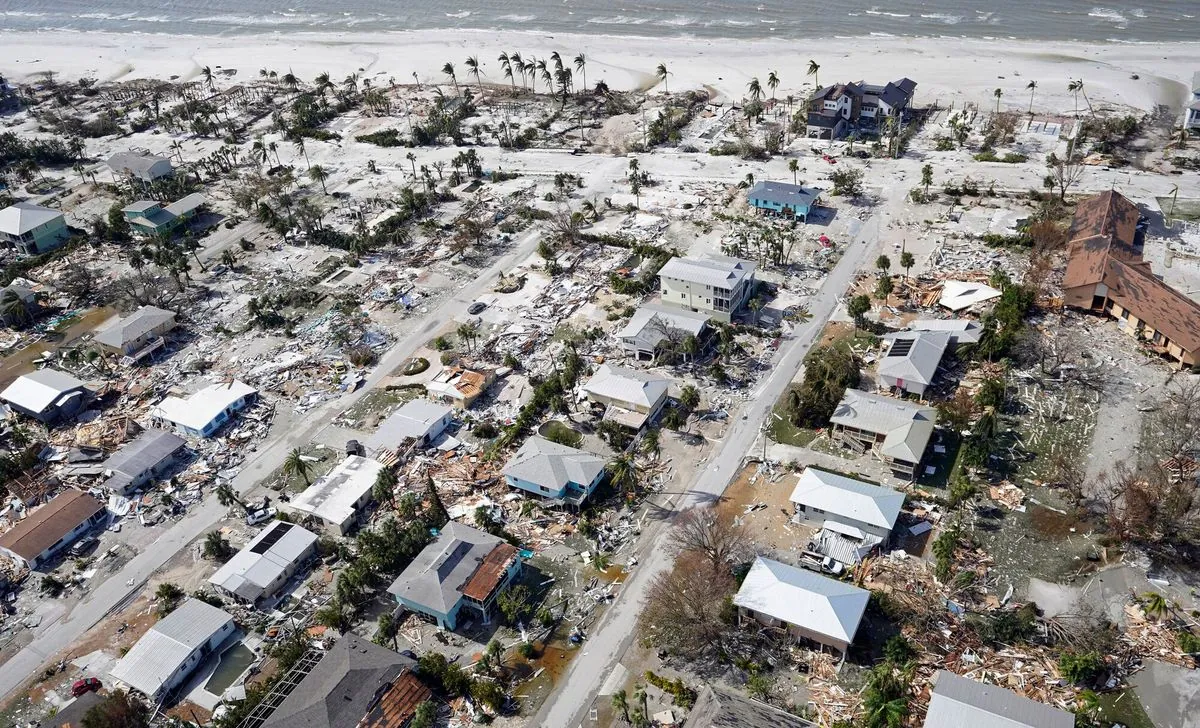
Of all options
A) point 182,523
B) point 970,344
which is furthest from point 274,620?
point 970,344

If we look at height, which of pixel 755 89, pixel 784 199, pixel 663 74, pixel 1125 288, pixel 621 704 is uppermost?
pixel 663 74

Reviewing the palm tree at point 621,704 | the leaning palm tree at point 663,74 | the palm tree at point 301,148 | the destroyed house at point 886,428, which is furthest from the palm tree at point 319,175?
the palm tree at point 621,704

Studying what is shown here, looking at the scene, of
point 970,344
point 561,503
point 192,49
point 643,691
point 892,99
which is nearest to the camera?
point 643,691

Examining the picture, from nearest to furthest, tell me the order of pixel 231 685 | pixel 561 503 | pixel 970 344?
pixel 231 685
pixel 561 503
pixel 970 344

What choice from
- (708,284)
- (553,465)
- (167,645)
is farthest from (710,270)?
(167,645)

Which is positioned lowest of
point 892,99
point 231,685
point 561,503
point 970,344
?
point 231,685

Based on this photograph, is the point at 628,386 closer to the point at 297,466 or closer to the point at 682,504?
the point at 682,504

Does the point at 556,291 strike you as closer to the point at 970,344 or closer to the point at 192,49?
the point at 970,344

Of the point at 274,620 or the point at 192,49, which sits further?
the point at 192,49

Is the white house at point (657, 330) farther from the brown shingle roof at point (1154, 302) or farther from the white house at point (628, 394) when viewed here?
the brown shingle roof at point (1154, 302)
